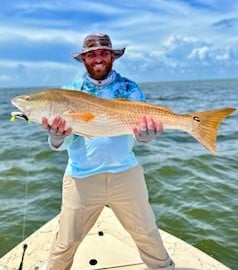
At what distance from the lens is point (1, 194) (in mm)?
9258

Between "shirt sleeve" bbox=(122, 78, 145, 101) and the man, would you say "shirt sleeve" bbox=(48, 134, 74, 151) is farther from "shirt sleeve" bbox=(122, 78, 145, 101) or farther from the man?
"shirt sleeve" bbox=(122, 78, 145, 101)

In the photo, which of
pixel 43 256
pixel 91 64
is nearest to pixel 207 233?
pixel 43 256

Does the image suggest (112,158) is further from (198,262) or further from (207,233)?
(207,233)

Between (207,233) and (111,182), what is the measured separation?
3.69 metres

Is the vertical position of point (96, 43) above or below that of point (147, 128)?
above

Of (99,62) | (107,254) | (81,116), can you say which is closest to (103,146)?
(81,116)

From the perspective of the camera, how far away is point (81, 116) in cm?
370

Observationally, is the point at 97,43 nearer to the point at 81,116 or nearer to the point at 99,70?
the point at 99,70

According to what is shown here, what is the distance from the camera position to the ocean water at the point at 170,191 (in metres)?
7.29

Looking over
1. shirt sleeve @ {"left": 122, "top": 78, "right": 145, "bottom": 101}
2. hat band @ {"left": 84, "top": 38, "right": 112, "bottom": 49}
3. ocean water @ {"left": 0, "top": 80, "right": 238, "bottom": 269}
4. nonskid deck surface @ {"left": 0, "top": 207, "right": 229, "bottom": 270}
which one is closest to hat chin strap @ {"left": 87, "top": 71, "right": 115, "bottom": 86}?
shirt sleeve @ {"left": 122, "top": 78, "right": 145, "bottom": 101}

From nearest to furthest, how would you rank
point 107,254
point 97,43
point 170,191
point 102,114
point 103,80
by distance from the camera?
point 102,114
point 97,43
point 103,80
point 107,254
point 170,191

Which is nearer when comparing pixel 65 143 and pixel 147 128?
pixel 147 128

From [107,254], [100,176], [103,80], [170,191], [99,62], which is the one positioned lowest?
[170,191]

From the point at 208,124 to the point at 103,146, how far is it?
948 millimetres
